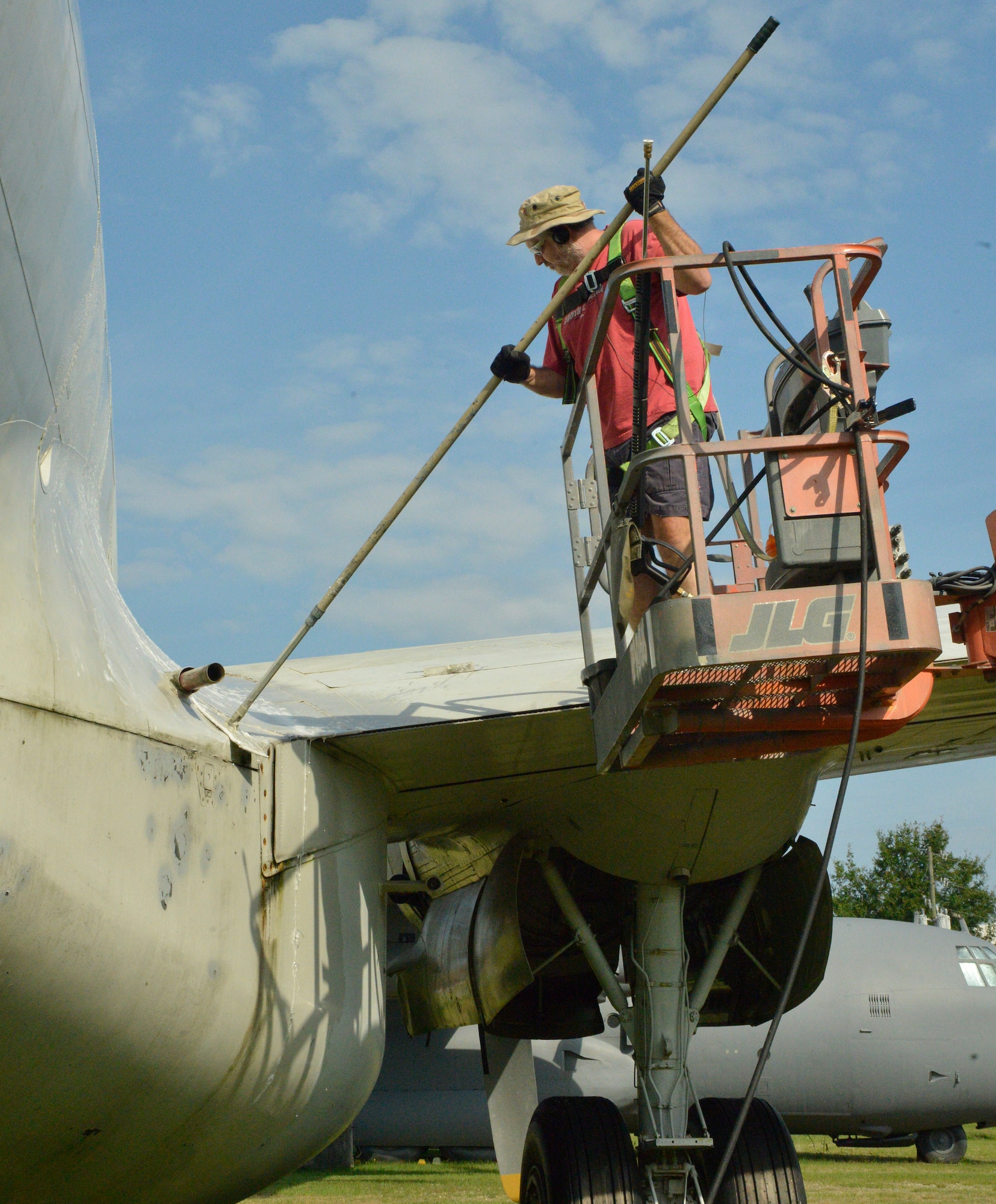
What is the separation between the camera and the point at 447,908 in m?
7.54

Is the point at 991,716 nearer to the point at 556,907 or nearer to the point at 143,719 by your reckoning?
the point at 556,907

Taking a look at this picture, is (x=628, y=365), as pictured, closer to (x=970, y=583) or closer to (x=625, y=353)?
(x=625, y=353)

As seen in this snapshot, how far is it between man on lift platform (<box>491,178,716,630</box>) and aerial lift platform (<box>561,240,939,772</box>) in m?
0.16

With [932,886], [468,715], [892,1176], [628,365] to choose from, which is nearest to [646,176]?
[628,365]

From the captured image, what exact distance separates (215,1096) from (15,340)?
266 centimetres

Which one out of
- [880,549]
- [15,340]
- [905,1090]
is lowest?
[905,1090]

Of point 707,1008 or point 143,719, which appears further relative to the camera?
point 707,1008

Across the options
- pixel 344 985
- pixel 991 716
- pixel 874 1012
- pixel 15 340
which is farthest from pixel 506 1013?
pixel 874 1012

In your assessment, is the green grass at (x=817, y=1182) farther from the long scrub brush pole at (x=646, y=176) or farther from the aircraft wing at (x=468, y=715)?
the long scrub brush pole at (x=646, y=176)

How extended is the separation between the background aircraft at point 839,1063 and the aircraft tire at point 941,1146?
2.16 feet

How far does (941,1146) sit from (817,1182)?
4.28 m

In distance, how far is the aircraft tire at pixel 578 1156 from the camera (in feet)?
21.1

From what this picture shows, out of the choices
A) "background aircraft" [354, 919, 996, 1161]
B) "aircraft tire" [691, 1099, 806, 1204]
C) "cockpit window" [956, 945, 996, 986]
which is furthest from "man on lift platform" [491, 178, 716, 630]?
"cockpit window" [956, 945, 996, 986]

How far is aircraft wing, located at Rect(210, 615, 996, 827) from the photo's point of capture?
5457 millimetres
